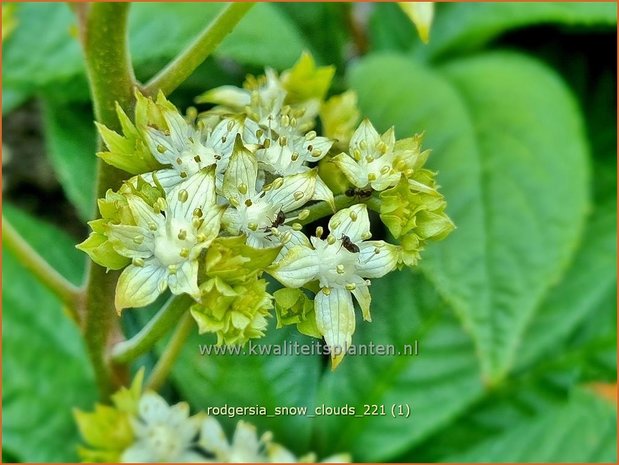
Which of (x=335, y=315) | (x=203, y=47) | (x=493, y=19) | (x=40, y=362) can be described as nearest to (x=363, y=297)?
(x=335, y=315)

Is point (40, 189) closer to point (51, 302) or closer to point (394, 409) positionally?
point (51, 302)

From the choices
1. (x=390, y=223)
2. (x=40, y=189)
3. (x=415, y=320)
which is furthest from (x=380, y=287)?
(x=40, y=189)

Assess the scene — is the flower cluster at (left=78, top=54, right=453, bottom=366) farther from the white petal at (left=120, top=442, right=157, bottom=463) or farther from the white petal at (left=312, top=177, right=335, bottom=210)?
the white petal at (left=120, top=442, right=157, bottom=463)

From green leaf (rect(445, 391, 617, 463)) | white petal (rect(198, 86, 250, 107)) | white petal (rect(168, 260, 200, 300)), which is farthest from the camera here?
green leaf (rect(445, 391, 617, 463))

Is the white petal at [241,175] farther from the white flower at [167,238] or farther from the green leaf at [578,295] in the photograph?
the green leaf at [578,295]

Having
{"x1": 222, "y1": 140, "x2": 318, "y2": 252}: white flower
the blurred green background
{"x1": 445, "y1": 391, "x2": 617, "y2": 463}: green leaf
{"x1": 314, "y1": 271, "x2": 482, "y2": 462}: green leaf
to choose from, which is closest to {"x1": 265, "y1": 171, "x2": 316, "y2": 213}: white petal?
{"x1": 222, "y1": 140, "x2": 318, "y2": 252}: white flower

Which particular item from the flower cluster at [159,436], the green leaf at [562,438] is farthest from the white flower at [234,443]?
the green leaf at [562,438]
